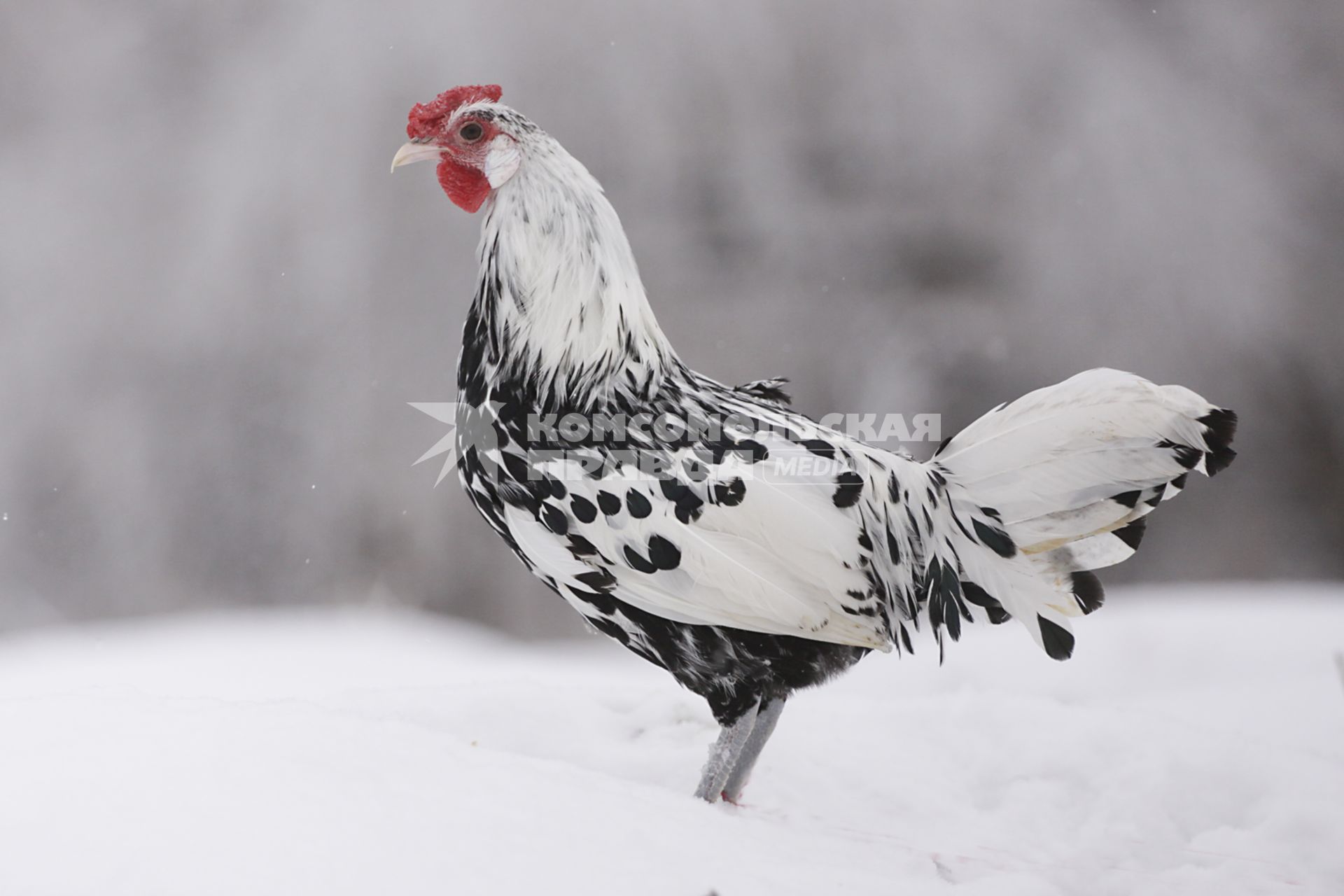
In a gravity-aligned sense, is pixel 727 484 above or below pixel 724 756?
above

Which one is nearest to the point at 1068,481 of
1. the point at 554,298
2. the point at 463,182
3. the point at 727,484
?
the point at 727,484

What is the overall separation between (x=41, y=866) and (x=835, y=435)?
0.70 meters

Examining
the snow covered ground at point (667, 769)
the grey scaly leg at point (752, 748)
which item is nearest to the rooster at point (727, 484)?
the grey scaly leg at point (752, 748)

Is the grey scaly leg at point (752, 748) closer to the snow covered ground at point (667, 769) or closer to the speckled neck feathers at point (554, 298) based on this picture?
the snow covered ground at point (667, 769)

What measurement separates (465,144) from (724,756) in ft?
2.10

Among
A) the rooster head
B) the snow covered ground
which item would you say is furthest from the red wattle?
the snow covered ground

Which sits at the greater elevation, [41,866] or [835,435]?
[835,435]

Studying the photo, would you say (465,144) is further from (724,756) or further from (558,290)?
(724,756)

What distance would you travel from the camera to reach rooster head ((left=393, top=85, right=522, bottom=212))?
34.5 inches

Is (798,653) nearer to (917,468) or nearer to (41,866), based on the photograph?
(917,468)

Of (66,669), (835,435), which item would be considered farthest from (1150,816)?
(66,669)

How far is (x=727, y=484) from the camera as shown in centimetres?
80

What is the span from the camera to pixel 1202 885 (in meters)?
0.71

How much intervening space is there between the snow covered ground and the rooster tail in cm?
22
